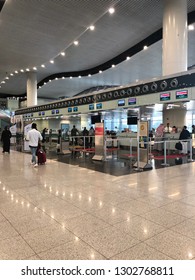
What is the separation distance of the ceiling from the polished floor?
23.4 ft

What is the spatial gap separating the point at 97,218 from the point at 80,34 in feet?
34.0

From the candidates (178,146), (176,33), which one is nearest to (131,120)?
(178,146)

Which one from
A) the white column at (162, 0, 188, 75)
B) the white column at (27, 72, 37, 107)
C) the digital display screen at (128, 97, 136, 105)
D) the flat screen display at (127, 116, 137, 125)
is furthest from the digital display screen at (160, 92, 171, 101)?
the white column at (27, 72, 37, 107)

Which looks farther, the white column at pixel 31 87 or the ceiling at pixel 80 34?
the white column at pixel 31 87

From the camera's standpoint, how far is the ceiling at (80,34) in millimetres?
9203

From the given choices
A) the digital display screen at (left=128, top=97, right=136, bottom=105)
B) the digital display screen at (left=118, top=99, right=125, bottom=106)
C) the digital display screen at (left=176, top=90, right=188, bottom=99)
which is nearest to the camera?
the digital display screen at (left=176, top=90, right=188, bottom=99)

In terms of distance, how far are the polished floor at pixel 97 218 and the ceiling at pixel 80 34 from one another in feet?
23.4

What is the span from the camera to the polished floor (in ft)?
8.29

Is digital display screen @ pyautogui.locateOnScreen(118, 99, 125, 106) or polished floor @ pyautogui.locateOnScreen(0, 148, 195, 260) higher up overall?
digital display screen @ pyautogui.locateOnScreen(118, 99, 125, 106)

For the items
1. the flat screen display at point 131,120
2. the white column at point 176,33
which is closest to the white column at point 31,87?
the flat screen display at point 131,120

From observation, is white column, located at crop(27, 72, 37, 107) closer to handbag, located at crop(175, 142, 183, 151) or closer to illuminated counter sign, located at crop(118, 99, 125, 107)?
illuminated counter sign, located at crop(118, 99, 125, 107)

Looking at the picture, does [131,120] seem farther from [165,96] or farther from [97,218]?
[97,218]

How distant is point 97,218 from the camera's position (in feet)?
11.4

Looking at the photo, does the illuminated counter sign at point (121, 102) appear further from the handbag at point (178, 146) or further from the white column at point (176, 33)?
the handbag at point (178, 146)
